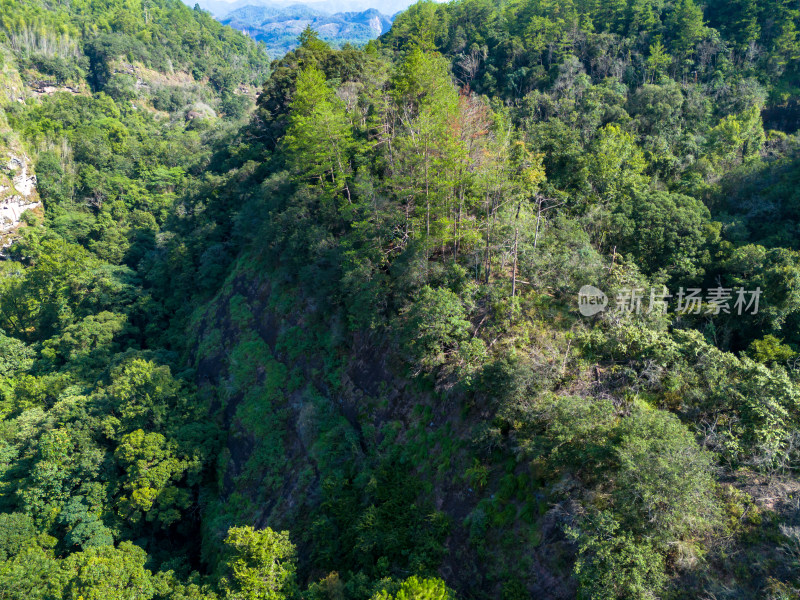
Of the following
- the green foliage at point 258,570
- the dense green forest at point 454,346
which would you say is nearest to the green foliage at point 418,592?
the dense green forest at point 454,346

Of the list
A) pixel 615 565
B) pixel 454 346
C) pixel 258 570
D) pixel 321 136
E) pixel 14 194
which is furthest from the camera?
pixel 14 194

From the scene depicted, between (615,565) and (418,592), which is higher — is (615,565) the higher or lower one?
the higher one

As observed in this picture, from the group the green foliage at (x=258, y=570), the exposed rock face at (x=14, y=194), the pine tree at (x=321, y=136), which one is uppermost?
the pine tree at (x=321, y=136)

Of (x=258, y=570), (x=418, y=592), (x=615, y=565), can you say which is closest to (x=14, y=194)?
(x=258, y=570)

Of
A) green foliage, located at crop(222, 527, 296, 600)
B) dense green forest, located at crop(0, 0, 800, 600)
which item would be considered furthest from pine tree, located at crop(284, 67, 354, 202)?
green foliage, located at crop(222, 527, 296, 600)

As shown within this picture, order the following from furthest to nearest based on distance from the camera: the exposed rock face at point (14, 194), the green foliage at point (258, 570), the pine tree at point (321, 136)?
the exposed rock face at point (14, 194) → the pine tree at point (321, 136) → the green foliage at point (258, 570)

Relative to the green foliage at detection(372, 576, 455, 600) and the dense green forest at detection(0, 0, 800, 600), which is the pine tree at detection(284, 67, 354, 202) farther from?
the green foliage at detection(372, 576, 455, 600)

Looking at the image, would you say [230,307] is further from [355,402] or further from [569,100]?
[569,100]

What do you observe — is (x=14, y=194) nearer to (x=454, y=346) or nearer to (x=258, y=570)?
(x=258, y=570)

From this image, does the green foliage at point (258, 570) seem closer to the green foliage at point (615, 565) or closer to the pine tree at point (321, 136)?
the green foliage at point (615, 565)
